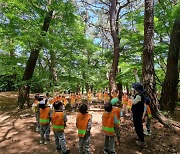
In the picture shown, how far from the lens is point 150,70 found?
901 centimetres

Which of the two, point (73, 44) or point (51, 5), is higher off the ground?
point (51, 5)

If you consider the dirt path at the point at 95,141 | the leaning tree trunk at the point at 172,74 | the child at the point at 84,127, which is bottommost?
the dirt path at the point at 95,141

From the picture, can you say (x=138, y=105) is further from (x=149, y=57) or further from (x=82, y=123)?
(x=149, y=57)

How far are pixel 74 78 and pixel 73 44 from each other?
2.33 m

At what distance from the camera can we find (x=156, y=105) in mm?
8844

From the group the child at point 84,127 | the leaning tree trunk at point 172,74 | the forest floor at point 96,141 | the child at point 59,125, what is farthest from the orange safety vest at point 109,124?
the leaning tree trunk at point 172,74

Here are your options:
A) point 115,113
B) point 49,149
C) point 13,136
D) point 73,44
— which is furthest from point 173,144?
point 73,44

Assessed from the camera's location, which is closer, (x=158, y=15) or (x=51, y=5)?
(x=158, y=15)

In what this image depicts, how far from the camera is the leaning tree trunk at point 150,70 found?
347 inches

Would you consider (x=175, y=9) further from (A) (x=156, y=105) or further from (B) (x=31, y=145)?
(B) (x=31, y=145)

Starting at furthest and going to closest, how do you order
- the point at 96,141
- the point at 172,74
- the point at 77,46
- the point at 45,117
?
the point at 77,46 → the point at 172,74 → the point at 96,141 → the point at 45,117

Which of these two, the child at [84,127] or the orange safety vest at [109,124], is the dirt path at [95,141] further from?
the orange safety vest at [109,124]

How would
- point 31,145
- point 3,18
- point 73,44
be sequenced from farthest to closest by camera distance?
point 73,44 < point 3,18 < point 31,145

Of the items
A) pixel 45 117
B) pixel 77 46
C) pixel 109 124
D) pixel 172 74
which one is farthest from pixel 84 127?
pixel 77 46
